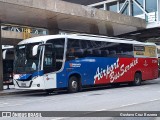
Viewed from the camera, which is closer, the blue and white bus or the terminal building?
the blue and white bus

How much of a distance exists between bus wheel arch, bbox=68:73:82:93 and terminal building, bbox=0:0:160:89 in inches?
158

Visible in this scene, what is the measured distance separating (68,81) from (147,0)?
57.0 feet

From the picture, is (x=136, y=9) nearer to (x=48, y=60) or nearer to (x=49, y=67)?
(x=48, y=60)

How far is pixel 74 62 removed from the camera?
822 inches

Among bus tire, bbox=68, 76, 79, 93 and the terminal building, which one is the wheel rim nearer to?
bus tire, bbox=68, 76, 79, 93

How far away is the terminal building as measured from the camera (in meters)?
20.9

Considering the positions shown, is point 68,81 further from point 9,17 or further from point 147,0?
point 147,0

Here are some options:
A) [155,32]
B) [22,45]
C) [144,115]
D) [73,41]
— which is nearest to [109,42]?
[73,41]

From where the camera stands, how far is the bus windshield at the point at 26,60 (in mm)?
19250

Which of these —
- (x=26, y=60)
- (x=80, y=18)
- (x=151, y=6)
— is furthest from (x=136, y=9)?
(x=26, y=60)

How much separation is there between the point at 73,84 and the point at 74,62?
127 cm

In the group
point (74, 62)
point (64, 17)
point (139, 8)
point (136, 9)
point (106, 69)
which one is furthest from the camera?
point (136, 9)

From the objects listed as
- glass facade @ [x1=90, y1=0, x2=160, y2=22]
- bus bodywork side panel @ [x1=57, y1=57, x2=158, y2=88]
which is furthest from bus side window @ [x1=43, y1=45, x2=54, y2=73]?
glass facade @ [x1=90, y1=0, x2=160, y2=22]

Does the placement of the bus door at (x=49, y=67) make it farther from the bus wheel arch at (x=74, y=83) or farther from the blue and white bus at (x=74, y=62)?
the bus wheel arch at (x=74, y=83)
